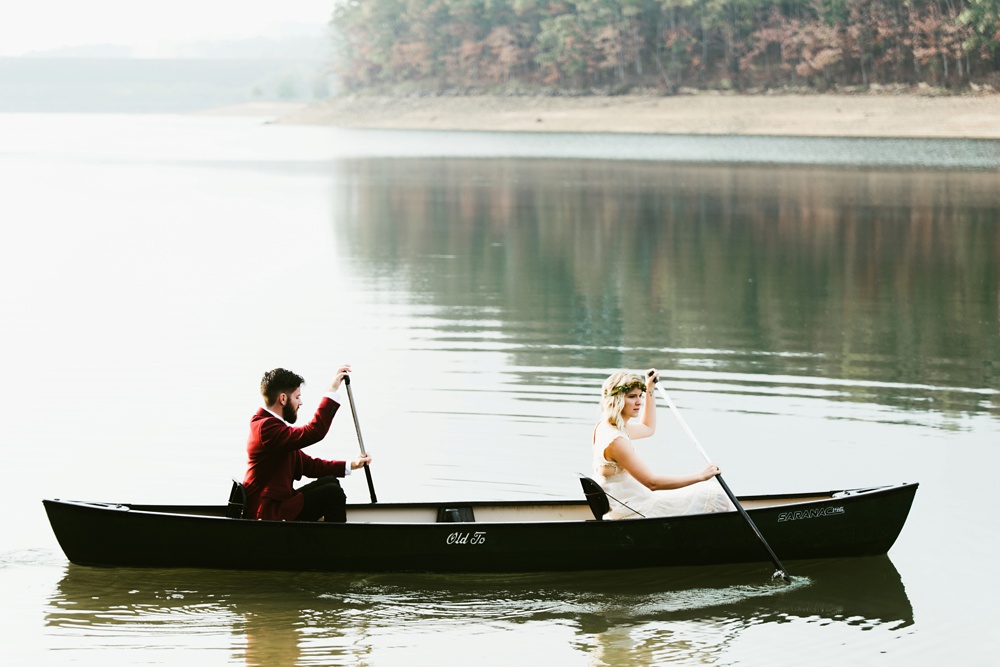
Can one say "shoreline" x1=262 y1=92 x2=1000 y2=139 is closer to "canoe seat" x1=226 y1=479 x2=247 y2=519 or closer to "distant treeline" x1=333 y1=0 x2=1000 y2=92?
"distant treeline" x1=333 y1=0 x2=1000 y2=92

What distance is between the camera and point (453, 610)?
9.03 meters

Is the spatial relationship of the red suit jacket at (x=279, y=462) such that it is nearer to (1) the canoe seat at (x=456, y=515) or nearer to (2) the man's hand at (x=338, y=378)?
(2) the man's hand at (x=338, y=378)

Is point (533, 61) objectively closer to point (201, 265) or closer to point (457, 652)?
point (201, 265)

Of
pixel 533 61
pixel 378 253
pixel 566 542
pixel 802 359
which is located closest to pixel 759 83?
pixel 533 61

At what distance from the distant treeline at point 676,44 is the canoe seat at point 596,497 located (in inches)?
3280

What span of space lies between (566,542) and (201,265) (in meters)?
17.2

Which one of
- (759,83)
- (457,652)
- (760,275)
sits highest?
(759,83)

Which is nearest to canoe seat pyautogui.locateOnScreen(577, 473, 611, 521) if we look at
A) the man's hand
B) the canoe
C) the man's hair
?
the canoe

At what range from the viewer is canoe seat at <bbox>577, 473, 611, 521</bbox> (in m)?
9.45

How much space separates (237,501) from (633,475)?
8.28 feet

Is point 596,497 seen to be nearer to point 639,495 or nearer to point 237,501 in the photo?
point 639,495

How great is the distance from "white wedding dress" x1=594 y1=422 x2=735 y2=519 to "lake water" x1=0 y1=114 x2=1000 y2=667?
42 centimetres

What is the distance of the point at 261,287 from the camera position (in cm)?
2286

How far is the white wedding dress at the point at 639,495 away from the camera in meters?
9.39
